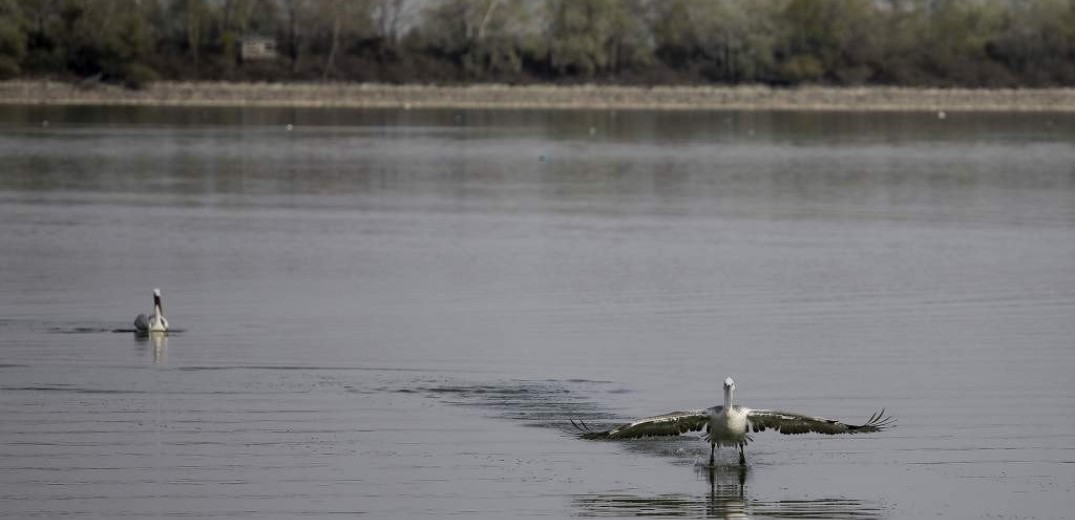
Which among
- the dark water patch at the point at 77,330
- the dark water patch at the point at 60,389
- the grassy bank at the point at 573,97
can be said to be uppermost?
the grassy bank at the point at 573,97

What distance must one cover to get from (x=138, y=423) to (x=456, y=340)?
5030 mm

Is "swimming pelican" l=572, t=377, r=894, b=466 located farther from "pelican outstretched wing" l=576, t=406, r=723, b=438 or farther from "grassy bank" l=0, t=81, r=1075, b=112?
"grassy bank" l=0, t=81, r=1075, b=112

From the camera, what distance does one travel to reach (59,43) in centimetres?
9475

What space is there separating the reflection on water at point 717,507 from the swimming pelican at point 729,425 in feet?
1.48

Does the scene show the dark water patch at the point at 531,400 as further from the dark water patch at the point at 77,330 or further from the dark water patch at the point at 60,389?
the dark water patch at the point at 77,330

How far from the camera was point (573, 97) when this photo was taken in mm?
102500

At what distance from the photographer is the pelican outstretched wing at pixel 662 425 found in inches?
524

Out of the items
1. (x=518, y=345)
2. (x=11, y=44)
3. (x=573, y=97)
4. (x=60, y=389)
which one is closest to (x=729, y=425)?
(x=518, y=345)

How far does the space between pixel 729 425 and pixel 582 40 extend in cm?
9429

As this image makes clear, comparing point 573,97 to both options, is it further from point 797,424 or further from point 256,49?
point 797,424

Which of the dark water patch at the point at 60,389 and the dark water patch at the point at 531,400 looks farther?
the dark water patch at the point at 60,389

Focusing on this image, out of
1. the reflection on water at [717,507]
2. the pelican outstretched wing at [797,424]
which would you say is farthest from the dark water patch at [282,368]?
the pelican outstretched wing at [797,424]

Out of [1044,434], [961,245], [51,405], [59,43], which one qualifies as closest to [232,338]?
[51,405]

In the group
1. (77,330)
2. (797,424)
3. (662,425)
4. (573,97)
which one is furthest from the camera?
(573,97)
